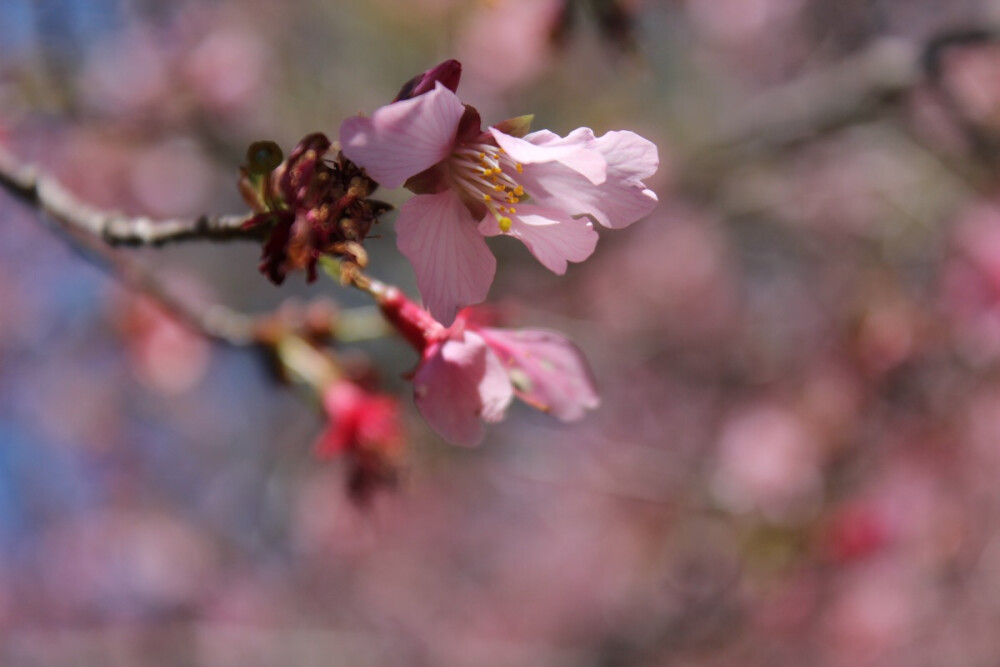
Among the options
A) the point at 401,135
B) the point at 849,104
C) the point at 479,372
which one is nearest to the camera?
the point at 401,135

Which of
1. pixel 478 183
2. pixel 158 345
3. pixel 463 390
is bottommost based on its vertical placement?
pixel 463 390

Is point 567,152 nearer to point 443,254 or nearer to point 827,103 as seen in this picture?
point 443,254

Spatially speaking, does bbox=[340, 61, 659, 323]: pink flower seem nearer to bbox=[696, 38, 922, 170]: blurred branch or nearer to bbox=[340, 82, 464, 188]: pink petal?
bbox=[340, 82, 464, 188]: pink petal

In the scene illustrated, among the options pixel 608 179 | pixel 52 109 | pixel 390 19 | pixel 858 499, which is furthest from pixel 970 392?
pixel 390 19

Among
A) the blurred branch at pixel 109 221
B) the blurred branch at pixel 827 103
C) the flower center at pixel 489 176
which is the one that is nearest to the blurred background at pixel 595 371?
the blurred branch at pixel 827 103

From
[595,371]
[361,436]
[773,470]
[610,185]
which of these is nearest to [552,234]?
[610,185]

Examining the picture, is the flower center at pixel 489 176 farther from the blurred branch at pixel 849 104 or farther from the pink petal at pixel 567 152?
the blurred branch at pixel 849 104

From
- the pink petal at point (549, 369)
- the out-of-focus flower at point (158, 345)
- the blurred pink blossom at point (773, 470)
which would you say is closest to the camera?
the pink petal at point (549, 369)
